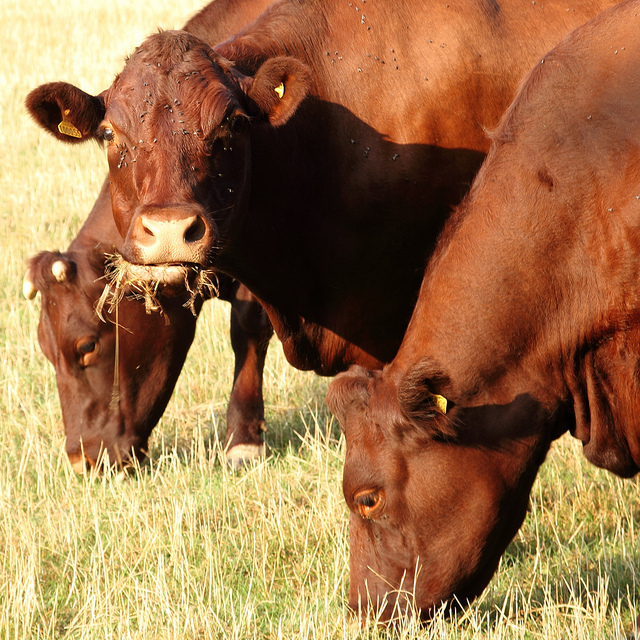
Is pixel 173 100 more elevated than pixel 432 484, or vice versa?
pixel 173 100

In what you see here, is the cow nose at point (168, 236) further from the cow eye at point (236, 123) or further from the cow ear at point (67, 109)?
the cow ear at point (67, 109)

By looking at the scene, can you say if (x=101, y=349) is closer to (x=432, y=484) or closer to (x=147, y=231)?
(x=147, y=231)

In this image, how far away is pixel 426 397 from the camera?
346 cm

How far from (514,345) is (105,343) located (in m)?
3.26

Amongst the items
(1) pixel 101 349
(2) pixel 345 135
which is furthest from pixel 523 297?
(1) pixel 101 349

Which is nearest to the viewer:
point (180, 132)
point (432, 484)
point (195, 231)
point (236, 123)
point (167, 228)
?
point (432, 484)

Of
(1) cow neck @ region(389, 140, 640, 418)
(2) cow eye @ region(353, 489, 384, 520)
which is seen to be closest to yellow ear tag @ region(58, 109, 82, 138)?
(1) cow neck @ region(389, 140, 640, 418)

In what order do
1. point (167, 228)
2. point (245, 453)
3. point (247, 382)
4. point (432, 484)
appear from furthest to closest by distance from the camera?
point (247, 382) < point (245, 453) < point (167, 228) < point (432, 484)

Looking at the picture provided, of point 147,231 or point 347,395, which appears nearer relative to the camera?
point 347,395

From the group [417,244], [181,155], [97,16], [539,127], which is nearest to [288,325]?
[417,244]

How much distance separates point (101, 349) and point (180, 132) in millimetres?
2227

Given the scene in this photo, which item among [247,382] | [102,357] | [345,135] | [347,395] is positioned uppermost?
[345,135]

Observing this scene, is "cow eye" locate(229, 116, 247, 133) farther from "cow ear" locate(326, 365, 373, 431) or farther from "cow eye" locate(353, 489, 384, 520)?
"cow eye" locate(353, 489, 384, 520)

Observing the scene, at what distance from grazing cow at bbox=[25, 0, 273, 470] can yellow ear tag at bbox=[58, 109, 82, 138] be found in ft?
3.53
